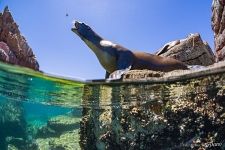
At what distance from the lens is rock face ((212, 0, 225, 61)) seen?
1227 cm

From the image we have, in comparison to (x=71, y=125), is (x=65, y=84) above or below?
above

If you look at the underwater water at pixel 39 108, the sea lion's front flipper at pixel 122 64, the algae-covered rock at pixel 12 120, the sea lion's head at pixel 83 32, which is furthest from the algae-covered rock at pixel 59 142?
the sea lion's head at pixel 83 32

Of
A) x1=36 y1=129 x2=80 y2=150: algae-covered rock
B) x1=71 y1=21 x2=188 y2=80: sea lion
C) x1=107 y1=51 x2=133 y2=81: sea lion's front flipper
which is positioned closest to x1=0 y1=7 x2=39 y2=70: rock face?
x1=71 y1=21 x2=188 y2=80: sea lion

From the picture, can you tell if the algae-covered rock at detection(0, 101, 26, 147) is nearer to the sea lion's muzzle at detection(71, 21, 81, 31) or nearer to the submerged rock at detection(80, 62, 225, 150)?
the sea lion's muzzle at detection(71, 21, 81, 31)

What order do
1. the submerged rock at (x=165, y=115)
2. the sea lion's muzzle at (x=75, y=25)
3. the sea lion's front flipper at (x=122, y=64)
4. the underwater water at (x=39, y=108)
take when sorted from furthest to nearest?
the sea lion's muzzle at (x=75, y=25) < the underwater water at (x=39, y=108) < the sea lion's front flipper at (x=122, y=64) < the submerged rock at (x=165, y=115)

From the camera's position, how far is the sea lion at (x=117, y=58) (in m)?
10.6

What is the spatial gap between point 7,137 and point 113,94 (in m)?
5.66

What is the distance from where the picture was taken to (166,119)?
28.7 ft

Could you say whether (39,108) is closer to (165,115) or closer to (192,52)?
(192,52)

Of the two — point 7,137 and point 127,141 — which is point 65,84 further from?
point 7,137

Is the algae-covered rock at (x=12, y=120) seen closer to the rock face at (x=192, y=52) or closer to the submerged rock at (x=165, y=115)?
the submerged rock at (x=165, y=115)

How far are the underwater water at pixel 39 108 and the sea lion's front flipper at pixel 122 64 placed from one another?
1.04 m

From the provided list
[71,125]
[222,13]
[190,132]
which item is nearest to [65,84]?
[71,125]

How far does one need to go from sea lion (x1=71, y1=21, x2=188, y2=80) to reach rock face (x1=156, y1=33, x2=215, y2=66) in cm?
131
